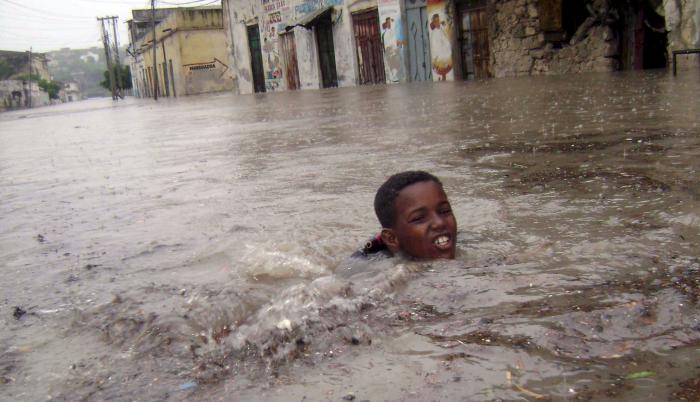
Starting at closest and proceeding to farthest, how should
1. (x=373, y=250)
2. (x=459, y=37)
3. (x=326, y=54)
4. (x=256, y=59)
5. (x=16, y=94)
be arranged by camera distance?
(x=373, y=250) → (x=459, y=37) → (x=326, y=54) → (x=256, y=59) → (x=16, y=94)

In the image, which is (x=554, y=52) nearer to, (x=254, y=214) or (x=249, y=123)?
(x=249, y=123)

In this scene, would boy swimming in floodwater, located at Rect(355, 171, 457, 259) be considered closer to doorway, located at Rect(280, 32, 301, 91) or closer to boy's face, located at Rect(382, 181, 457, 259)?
boy's face, located at Rect(382, 181, 457, 259)

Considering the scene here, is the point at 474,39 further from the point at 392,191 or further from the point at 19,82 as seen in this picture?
the point at 19,82

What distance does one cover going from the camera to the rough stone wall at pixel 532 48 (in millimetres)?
14555

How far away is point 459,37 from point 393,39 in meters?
2.77

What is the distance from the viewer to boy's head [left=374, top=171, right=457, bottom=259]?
9.02 feet

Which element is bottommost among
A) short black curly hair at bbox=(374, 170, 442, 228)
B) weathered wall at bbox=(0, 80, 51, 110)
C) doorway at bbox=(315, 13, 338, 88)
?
short black curly hair at bbox=(374, 170, 442, 228)

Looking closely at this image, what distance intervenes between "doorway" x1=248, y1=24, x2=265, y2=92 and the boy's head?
2967cm

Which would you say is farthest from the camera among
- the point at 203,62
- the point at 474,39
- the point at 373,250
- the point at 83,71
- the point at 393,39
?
the point at 83,71

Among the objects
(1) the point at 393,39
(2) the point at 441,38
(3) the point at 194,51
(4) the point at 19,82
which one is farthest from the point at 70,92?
(2) the point at 441,38

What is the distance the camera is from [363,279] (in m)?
2.57

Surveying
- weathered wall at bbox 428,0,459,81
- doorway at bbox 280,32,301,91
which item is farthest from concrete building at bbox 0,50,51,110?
weathered wall at bbox 428,0,459,81

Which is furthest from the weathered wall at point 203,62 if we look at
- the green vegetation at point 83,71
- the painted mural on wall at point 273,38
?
the green vegetation at point 83,71

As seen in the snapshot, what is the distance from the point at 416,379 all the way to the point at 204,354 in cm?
65
